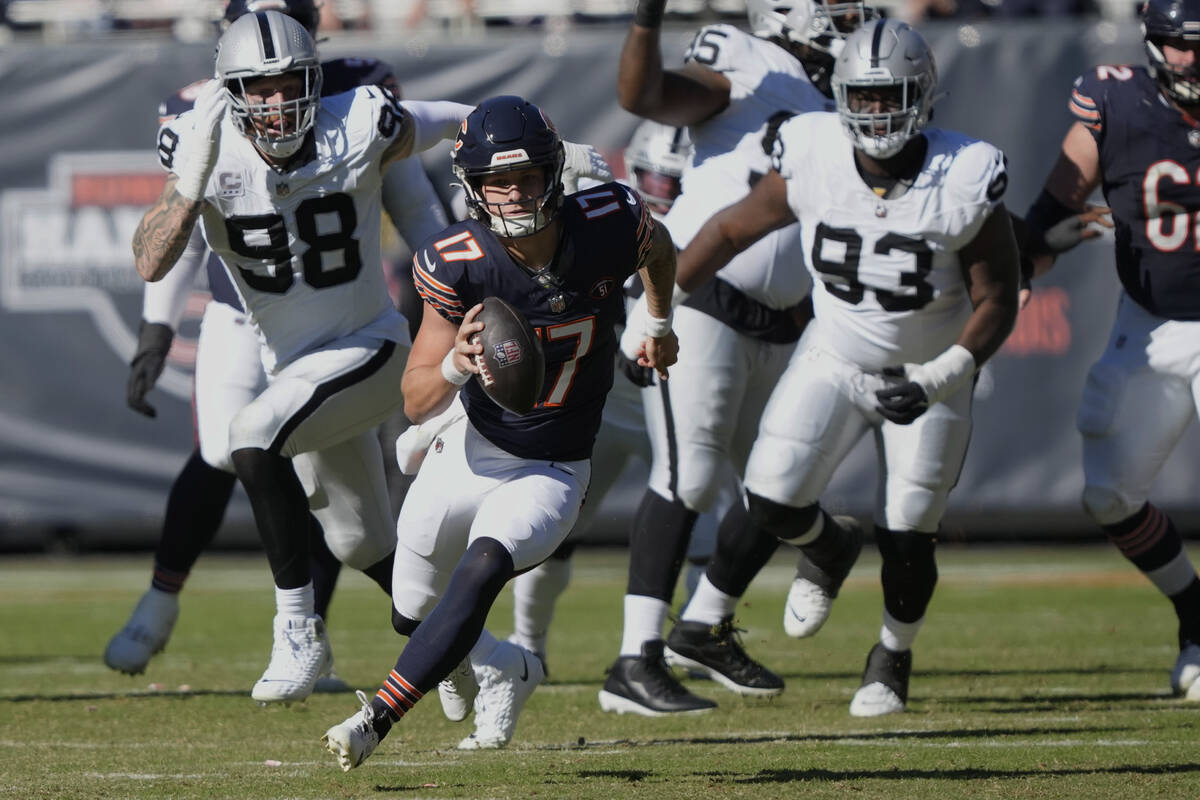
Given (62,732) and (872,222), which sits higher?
(872,222)

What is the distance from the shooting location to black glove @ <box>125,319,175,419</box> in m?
5.06

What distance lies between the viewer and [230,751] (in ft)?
13.1

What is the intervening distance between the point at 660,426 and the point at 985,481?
4642 mm

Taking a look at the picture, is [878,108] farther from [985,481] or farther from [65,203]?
[65,203]

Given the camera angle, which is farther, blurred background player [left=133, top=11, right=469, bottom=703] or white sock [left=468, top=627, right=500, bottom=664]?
blurred background player [left=133, top=11, right=469, bottom=703]

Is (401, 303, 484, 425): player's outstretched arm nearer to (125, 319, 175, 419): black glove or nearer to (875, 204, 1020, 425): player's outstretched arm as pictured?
(875, 204, 1020, 425): player's outstretched arm

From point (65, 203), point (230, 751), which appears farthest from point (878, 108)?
point (65, 203)

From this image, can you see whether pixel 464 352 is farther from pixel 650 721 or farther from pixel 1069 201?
pixel 1069 201

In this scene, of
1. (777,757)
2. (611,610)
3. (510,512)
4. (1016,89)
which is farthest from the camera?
(1016,89)

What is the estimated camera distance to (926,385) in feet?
14.0

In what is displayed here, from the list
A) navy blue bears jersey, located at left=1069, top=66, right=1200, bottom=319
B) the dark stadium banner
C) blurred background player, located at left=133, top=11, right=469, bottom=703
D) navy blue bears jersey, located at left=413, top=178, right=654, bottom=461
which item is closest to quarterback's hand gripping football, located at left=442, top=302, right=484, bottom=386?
navy blue bears jersey, located at left=413, top=178, right=654, bottom=461

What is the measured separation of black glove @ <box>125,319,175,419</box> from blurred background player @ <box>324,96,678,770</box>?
155 cm

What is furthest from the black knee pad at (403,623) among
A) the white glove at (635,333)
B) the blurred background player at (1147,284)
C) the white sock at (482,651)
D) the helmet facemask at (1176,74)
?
the helmet facemask at (1176,74)

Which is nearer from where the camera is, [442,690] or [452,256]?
[452,256]
